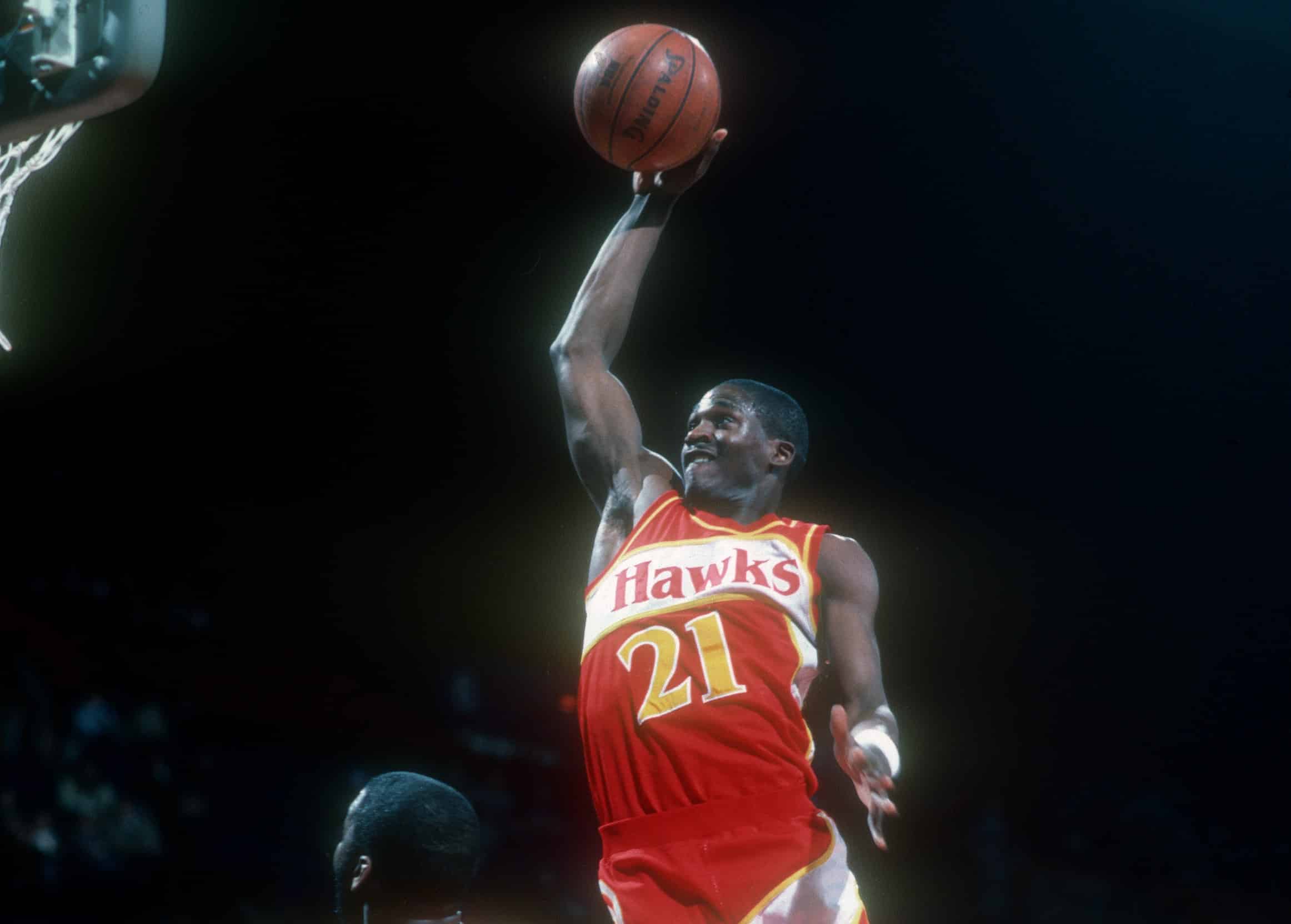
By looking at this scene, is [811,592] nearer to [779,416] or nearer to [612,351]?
[779,416]

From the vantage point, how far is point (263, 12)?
5898mm

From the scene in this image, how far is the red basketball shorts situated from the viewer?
282 centimetres

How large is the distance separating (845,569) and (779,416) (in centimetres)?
55

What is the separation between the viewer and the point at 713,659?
3.08m

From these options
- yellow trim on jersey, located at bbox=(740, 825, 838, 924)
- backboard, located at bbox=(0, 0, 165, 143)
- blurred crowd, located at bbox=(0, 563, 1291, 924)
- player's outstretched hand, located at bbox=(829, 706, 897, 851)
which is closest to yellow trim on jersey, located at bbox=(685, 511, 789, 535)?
player's outstretched hand, located at bbox=(829, 706, 897, 851)

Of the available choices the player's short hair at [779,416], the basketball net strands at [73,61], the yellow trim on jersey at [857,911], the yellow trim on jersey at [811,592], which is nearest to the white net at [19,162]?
the basketball net strands at [73,61]

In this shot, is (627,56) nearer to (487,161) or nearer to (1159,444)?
(487,161)

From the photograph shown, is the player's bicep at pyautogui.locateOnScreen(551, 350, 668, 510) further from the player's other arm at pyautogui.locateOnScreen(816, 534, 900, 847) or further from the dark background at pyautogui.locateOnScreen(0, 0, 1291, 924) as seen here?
the dark background at pyautogui.locateOnScreen(0, 0, 1291, 924)

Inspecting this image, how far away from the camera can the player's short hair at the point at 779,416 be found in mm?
3594

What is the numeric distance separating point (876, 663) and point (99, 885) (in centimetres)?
423

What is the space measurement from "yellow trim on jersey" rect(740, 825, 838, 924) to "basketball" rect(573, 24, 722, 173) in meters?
1.83

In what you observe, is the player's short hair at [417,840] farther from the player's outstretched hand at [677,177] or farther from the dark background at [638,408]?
the dark background at [638,408]

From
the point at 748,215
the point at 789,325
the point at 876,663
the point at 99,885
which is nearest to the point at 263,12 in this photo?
the point at 748,215

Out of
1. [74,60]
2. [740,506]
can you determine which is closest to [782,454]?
[740,506]
